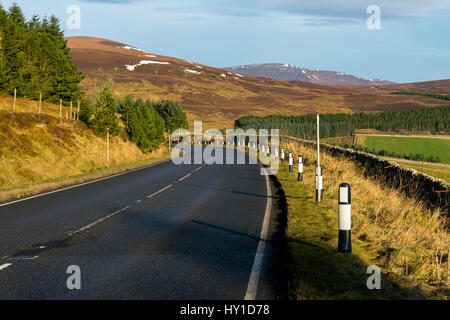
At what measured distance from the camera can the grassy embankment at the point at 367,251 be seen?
5.49m

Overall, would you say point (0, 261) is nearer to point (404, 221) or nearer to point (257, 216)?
point (257, 216)

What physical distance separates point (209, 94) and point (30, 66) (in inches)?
5019

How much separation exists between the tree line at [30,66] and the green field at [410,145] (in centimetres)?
4425

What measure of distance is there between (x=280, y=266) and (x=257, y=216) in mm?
4293

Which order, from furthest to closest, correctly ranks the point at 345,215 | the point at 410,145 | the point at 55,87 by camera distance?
the point at 410,145 → the point at 55,87 → the point at 345,215

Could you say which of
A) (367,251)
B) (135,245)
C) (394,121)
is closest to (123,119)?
(135,245)

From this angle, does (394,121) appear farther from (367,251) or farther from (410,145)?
(367,251)

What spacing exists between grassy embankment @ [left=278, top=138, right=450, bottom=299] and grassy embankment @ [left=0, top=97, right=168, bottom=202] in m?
9.82

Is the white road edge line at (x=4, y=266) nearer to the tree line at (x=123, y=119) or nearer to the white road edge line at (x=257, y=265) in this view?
the white road edge line at (x=257, y=265)

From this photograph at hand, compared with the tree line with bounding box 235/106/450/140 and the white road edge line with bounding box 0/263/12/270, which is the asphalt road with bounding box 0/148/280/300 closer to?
the white road edge line with bounding box 0/263/12/270

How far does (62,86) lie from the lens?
53.7 metres

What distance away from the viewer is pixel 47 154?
83.9 feet

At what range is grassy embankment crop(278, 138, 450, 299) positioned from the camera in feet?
18.0

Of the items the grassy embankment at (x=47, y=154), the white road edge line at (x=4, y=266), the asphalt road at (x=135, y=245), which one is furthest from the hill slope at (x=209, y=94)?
the white road edge line at (x=4, y=266)
